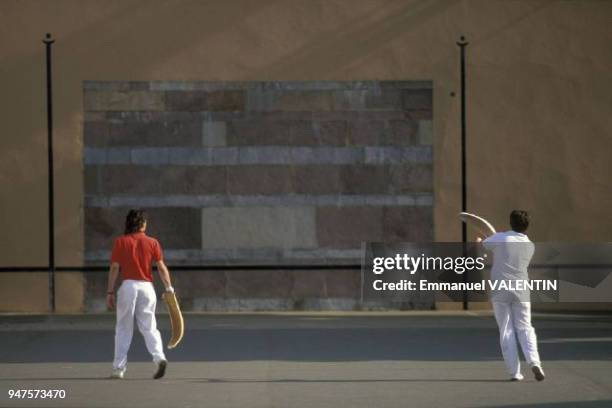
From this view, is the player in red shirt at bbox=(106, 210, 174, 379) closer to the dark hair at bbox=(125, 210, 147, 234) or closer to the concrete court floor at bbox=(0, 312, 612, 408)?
the dark hair at bbox=(125, 210, 147, 234)

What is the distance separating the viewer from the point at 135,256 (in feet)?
46.4

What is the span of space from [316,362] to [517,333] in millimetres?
2606

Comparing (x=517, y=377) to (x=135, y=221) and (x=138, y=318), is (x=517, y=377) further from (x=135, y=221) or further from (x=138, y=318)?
(x=135, y=221)

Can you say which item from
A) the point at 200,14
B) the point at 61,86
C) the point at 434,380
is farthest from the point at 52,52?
the point at 434,380

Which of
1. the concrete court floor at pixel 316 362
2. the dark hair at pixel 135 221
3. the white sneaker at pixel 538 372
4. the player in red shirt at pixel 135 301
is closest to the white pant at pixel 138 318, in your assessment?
the player in red shirt at pixel 135 301

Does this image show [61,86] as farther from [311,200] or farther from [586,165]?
[586,165]

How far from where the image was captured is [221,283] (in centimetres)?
2262

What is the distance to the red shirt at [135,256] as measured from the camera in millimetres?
14156

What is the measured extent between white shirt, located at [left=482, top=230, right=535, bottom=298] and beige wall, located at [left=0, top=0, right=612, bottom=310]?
8.50 metres

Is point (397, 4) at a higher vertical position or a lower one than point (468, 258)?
higher

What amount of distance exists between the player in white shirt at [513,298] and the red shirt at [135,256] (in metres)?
3.21

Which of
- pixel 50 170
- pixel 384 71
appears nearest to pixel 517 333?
pixel 384 71

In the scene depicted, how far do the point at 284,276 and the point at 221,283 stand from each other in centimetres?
97

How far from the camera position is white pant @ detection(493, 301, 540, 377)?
1391 cm
